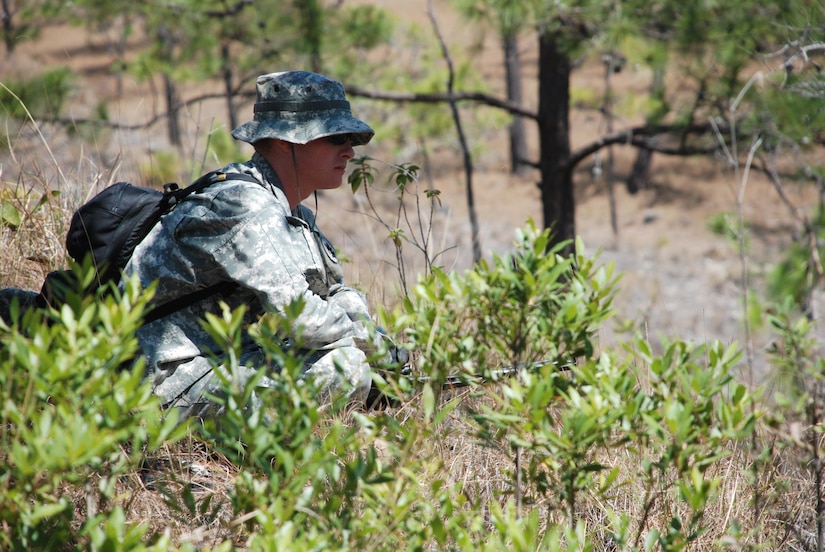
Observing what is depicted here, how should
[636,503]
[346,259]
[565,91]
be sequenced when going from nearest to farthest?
[636,503] < [346,259] < [565,91]

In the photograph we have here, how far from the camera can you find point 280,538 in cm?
129

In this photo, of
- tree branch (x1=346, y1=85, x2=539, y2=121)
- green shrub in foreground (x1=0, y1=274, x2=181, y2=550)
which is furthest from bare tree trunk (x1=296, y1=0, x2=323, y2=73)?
green shrub in foreground (x1=0, y1=274, x2=181, y2=550)

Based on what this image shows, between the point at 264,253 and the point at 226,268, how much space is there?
110mm

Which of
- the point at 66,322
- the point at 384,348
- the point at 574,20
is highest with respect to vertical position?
the point at 574,20

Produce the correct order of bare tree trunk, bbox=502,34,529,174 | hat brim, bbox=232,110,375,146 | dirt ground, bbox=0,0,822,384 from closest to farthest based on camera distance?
hat brim, bbox=232,110,375,146 < dirt ground, bbox=0,0,822,384 < bare tree trunk, bbox=502,34,529,174

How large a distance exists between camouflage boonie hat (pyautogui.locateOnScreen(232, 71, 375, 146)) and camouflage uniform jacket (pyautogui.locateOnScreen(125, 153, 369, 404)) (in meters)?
0.16

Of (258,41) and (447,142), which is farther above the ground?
(258,41)

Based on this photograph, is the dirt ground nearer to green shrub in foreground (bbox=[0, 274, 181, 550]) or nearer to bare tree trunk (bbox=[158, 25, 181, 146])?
bare tree trunk (bbox=[158, 25, 181, 146])

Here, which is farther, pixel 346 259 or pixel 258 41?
pixel 258 41

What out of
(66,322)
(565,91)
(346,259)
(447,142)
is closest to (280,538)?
(66,322)

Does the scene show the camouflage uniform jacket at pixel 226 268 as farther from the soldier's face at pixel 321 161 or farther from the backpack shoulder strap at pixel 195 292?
the soldier's face at pixel 321 161

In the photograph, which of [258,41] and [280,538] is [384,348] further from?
[258,41]

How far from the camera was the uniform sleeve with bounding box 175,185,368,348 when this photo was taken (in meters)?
2.23

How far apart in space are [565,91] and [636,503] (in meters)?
4.28
